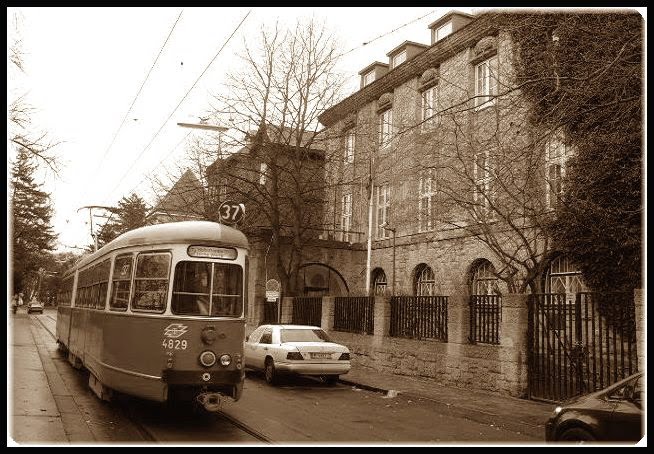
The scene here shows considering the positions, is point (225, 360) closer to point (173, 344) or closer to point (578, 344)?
point (173, 344)

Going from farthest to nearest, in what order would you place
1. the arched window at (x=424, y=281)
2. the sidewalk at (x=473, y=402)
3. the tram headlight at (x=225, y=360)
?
1. the arched window at (x=424, y=281)
2. the sidewalk at (x=473, y=402)
3. the tram headlight at (x=225, y=360)

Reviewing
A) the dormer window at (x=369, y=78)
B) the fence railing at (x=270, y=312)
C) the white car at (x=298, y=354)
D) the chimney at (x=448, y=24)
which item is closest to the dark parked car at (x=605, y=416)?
the white car at (x=298, y=354)

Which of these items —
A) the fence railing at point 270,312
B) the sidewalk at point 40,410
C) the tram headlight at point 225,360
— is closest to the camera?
the sidewalk at point 40,410

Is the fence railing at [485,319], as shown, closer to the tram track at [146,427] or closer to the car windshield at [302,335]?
the car windshield at [302,335]

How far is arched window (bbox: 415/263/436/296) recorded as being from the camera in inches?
1022

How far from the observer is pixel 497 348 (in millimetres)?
14125

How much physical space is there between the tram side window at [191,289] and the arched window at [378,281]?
20271 mm

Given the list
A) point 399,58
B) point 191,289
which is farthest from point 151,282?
point 399,58

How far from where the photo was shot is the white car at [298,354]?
50.1ft

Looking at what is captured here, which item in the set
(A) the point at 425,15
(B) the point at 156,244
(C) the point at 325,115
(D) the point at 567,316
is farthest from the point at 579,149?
(C) the point at 325,115

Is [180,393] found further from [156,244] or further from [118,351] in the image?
[156,244]

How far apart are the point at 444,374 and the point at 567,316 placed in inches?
143

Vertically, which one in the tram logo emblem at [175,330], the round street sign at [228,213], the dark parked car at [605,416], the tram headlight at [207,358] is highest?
the round street sign at [228,213]

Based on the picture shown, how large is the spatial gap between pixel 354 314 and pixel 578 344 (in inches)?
359
